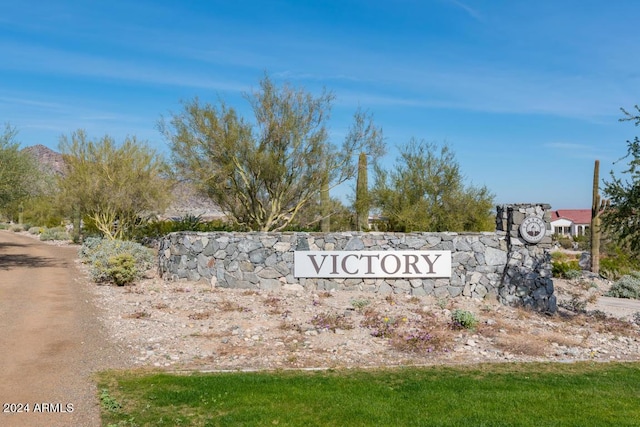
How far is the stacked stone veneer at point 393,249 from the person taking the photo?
15789 mm

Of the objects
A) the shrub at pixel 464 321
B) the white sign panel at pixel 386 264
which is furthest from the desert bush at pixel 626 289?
the shrub at pixel 464 321

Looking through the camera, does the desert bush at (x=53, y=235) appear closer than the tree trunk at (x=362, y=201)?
No

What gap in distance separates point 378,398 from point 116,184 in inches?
973

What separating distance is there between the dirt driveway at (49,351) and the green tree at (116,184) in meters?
10.6

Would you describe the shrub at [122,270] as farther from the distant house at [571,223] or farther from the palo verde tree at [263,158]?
the distant house at [571,223]

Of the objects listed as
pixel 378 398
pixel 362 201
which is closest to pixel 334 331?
pixel 378 398

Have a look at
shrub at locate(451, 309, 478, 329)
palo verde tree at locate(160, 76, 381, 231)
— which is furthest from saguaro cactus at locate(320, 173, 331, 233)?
shrub at locate(451, 309, 478, 329)

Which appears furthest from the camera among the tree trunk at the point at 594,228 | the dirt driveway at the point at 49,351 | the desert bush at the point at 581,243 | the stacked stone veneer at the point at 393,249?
the desert bush at the point at 581,243

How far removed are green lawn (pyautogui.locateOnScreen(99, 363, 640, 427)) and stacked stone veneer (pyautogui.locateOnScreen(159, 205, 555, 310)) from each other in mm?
6471

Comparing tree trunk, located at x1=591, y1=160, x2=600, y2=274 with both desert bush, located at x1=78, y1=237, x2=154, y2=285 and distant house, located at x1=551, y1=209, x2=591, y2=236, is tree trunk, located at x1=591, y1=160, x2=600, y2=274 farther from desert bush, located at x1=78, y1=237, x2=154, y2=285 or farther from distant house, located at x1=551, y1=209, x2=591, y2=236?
distant house, located at x1=551, y1=209, x2=591, y2=236

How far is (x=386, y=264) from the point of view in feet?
54.2

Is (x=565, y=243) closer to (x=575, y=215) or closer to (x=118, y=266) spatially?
(x=575, y=215)

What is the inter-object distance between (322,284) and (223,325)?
4907 millimetres

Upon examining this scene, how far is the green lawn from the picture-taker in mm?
7055
